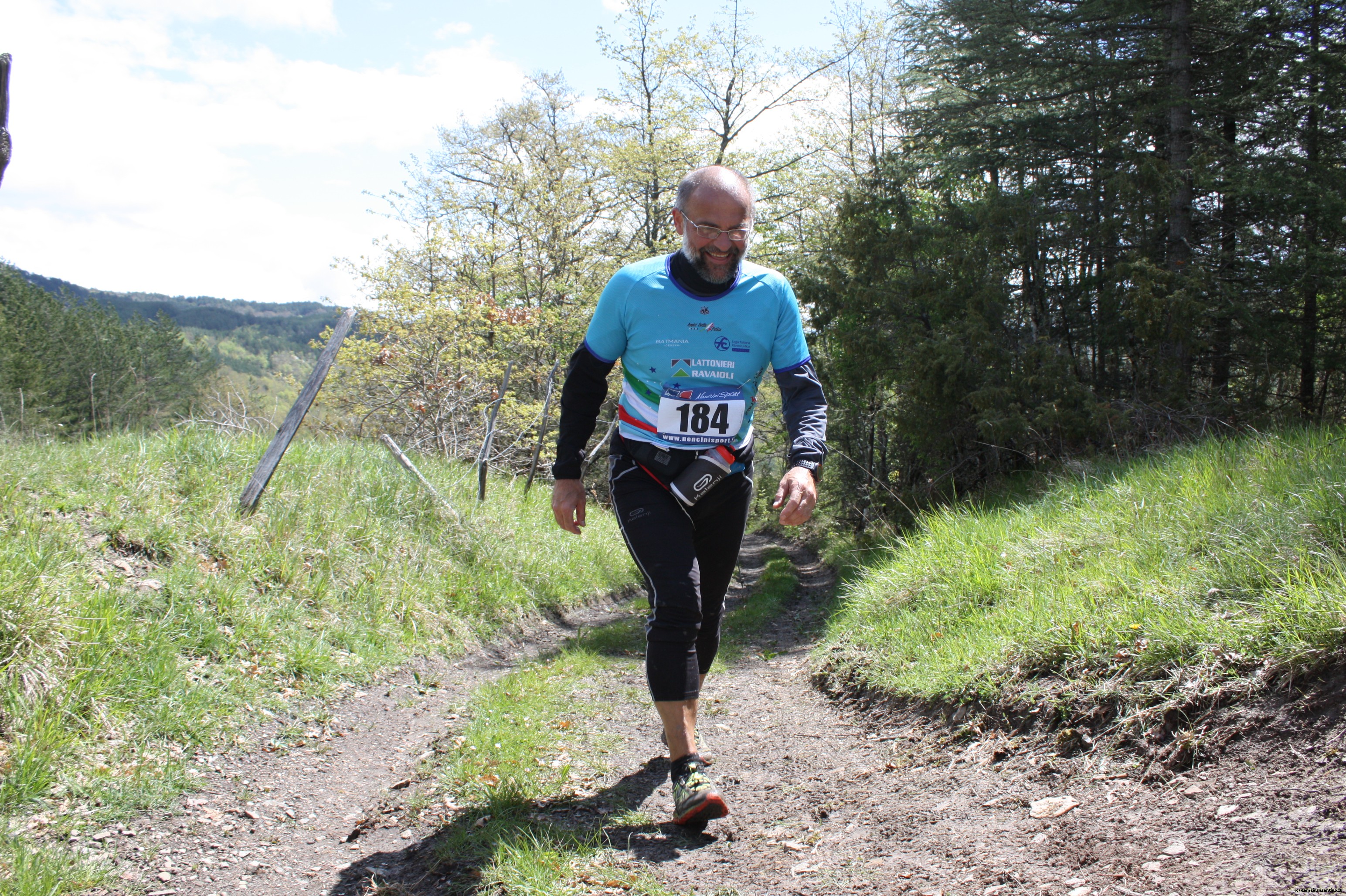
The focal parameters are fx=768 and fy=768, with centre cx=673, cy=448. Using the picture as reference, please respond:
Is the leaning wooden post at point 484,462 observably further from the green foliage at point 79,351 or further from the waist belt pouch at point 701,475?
the waist belt pouch at point 701,475

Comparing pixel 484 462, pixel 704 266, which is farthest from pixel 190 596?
pixel 484 462

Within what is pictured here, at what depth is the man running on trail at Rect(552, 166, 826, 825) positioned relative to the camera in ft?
9.34

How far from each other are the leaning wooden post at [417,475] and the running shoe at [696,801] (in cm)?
532

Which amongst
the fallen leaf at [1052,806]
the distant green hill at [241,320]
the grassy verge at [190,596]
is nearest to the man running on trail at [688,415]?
the fallen leaf at [1052,806]

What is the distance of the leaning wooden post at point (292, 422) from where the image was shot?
5.53m

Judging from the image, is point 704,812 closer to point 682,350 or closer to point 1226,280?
point 682,350

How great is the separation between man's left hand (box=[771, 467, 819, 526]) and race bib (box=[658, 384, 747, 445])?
0.29m

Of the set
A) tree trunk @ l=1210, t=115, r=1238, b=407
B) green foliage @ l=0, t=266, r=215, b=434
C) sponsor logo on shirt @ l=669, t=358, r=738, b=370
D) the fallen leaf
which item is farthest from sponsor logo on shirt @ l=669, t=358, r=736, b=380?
green foliage @ l=0, t=266, r=215, b=434

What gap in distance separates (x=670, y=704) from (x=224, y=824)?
1.78 metres

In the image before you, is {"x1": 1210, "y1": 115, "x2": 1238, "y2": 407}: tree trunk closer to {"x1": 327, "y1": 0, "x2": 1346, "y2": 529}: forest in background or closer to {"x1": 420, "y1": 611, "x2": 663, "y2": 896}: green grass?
{"x1": 327, "y1": 0, "x2": 1346, "y2": 529}: forest in background

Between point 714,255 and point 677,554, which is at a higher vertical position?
point 714,255

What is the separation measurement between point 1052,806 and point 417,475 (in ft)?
20.8

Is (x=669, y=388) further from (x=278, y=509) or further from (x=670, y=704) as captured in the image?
(x=278, y=509)

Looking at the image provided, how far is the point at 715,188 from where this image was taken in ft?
9.55
